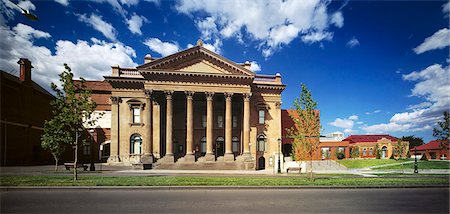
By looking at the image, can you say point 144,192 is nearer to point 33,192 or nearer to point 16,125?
point 33,192

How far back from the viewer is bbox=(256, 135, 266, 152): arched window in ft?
114

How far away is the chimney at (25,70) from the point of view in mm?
32844

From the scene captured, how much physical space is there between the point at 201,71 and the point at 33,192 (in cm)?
2223

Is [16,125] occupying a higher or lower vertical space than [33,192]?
higher

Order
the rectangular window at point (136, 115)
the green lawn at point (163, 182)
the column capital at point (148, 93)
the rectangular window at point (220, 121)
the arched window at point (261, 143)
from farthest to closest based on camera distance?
the arched window at point (261, 143)
the rectangular window at point (220, 121)
the rectangular window at point (136, 115)
the column capital at point (148, 93)
the green lawn at point (163, 182)

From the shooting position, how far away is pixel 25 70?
109 ft

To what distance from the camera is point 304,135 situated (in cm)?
1734

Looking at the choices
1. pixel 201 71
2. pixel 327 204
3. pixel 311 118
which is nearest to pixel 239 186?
pixel 327 204

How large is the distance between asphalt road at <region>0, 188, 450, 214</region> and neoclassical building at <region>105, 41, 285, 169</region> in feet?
54.4

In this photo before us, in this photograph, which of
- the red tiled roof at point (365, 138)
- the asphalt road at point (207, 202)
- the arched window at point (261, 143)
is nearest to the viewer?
the asphalt road at point (207, 202)

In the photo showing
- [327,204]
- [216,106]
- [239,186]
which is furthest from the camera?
[216,106]

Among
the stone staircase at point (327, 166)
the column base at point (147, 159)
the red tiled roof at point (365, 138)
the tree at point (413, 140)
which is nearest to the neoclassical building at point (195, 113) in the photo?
the column base at point (147, 159)

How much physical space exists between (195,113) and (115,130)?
11.2 meters

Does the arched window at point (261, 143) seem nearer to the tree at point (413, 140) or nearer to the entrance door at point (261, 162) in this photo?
Result: the entrance door at point (261, 162)
